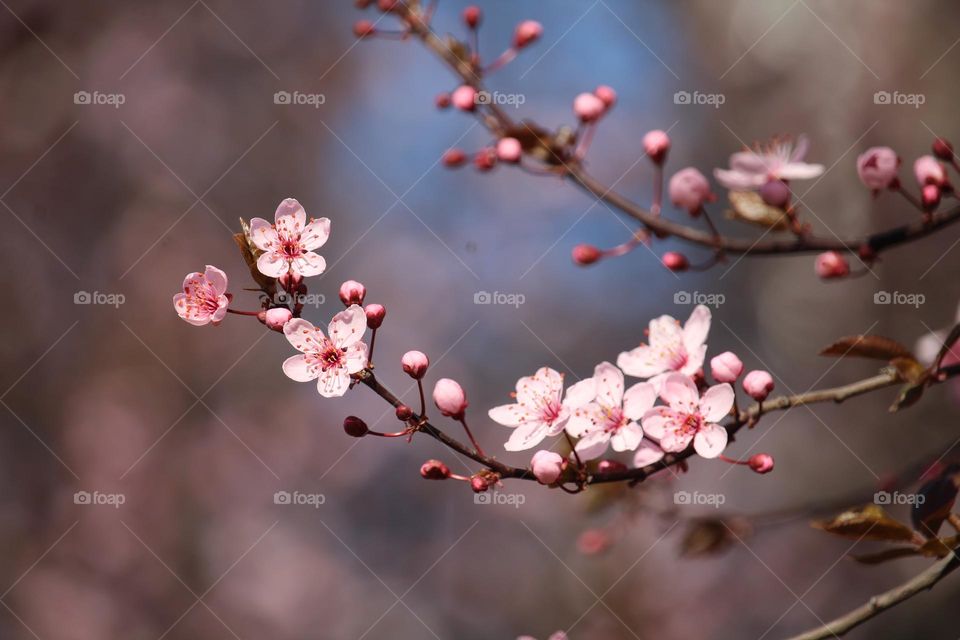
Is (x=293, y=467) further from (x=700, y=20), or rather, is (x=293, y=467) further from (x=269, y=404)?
(x=700, y=20)

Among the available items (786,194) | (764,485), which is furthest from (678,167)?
(786,194)

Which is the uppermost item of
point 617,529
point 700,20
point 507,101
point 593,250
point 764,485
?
point 700,20

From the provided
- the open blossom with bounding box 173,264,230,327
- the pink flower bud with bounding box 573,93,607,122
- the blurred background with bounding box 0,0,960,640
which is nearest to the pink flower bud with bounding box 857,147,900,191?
the pink flower bud with bounding box 573,93,607,122

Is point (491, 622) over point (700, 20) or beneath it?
beneath

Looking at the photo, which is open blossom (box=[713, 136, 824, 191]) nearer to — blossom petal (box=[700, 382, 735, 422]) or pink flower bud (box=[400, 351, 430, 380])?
blossom petal (box=[700, 382, 735, 422])

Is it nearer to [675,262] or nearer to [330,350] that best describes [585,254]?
[675,262]

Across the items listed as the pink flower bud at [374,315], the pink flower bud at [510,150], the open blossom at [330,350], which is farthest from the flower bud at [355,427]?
the pink flower bud at [510,150]

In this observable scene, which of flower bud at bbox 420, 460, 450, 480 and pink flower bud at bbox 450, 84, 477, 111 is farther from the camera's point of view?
pink flower bud at bbox 450, 84, 477, 111
